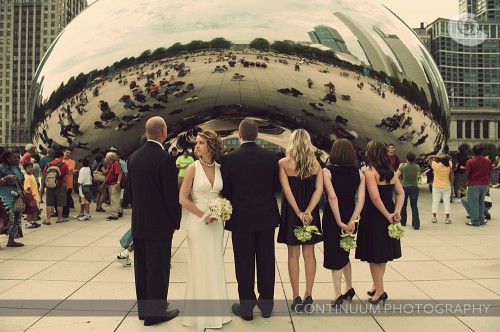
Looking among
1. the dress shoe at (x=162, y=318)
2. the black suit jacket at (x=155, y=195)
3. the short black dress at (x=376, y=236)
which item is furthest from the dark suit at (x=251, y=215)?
the short black dress at (x=376, y=236)

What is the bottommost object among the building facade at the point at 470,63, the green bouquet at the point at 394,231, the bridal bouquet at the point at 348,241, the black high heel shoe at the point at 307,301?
the black high heel shoe at the point at 307,301

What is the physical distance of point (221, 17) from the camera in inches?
364

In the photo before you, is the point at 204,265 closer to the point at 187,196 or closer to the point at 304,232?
the point at 187,196

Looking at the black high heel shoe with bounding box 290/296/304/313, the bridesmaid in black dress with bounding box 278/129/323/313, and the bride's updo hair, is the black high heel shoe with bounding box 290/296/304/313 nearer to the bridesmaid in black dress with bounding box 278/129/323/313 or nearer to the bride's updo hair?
the bridesmaid in black dress with bounding box 278/129/323/313

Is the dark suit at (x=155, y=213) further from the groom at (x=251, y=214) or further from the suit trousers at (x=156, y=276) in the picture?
the groom at (x=251, y=214)

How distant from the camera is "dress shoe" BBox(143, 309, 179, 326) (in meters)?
3.38

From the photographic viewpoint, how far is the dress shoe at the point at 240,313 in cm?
351

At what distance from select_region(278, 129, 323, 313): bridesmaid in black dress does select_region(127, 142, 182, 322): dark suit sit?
3.13 ft

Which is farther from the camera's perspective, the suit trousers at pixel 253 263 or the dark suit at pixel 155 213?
the suit trousers at pixel 253 263

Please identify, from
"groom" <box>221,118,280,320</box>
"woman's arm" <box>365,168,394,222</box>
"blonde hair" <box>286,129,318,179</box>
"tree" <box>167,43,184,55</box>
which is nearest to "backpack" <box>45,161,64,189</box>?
"tree" <box>167,43,184,55</box>

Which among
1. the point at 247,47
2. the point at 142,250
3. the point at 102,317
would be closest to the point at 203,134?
the point at 142,250

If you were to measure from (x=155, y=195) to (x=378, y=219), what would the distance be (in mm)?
1949

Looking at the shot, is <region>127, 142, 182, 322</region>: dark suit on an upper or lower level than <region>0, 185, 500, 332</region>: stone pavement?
upper

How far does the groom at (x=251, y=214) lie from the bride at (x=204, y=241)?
14 centimetres
